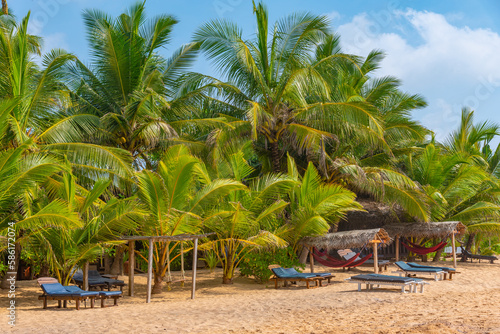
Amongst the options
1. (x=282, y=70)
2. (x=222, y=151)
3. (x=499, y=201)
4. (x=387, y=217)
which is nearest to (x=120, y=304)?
(x=222, y=151)

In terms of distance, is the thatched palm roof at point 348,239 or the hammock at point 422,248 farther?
the hammock at point 422,248

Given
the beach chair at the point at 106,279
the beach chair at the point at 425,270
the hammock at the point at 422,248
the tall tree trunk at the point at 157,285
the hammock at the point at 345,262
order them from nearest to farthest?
1. the beach chair at the point at 106,279
2. the tall tree trunk at the point at 157,285
3. the hammock at the point at 345,262
4. the beach chair at the point at 425,270
5. the hammock at the point at 422,248

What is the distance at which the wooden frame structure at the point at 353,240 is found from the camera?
12039 mm

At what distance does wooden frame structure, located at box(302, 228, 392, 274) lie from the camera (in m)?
12.0

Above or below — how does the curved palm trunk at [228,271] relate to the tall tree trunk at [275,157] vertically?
below

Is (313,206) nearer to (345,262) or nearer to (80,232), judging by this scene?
(345,262)

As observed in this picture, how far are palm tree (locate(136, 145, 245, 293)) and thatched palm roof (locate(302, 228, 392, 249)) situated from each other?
10.5 feet

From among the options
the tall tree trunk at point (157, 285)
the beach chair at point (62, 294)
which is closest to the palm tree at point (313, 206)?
the tall tree trunk at point (157, 285)

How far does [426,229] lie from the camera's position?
15.4 metres

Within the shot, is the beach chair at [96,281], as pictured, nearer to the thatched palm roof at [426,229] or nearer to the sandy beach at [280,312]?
the sandy beach at [280,312]

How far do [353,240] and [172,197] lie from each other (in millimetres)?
4825

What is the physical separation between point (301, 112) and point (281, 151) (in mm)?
1748

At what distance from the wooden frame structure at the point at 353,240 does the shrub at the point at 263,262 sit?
0.60m

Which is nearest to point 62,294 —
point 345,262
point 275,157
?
point 345,262
